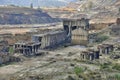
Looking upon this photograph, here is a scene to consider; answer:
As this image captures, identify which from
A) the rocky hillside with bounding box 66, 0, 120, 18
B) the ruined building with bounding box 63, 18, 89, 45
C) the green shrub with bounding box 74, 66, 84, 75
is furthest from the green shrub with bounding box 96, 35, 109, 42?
the rocky hillside with bounding box 66, 0, 120, 18

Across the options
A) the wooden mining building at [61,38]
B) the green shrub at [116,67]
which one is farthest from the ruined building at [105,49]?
the green shrub at [116,67]

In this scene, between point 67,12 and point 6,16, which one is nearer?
→ point 6,16

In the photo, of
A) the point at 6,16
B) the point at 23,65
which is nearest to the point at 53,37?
the point at 23,65

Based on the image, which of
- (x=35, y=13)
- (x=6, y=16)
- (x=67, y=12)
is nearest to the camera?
(x=6, y=16)

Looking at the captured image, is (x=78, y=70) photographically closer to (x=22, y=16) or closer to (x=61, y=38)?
(x=61, y=38)

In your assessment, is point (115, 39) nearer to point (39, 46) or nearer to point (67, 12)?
point (39, 46)

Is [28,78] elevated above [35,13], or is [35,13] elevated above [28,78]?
[35,13]
